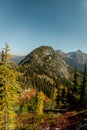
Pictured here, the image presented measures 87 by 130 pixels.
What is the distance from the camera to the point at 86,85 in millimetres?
68375

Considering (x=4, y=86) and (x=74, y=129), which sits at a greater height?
(x=4, y=86)

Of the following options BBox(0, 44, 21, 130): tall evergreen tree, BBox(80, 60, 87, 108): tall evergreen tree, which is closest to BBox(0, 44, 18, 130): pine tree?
BBox(0, 44, 21, 130): tall evergreen tree

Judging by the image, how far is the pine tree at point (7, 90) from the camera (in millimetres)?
25359

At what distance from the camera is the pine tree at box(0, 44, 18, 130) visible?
83.2 ft

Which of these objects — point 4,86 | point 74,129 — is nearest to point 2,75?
point 4,86

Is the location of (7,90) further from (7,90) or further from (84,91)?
(84,91)

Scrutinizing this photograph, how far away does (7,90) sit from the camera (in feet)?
85.6

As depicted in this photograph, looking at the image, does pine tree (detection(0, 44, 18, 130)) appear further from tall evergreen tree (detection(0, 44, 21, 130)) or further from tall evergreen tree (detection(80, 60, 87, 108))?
tall evergreen tree (detection(80, 60, 87, 108))

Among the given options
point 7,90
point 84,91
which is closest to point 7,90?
point 7,90

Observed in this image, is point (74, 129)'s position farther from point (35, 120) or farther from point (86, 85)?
point (86, 85)

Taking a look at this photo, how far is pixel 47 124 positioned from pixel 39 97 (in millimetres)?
60495

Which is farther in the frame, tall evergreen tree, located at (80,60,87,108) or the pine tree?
tall evergreen tree, located at (80,60,87,108)

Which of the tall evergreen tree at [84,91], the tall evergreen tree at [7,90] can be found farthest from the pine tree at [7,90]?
the tall evergreen tree at [84,91]

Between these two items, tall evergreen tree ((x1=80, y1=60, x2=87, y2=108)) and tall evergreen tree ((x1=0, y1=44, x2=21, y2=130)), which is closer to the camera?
tall evergreen tree ((x1=0, y1=44, x2=21, y2=130))
